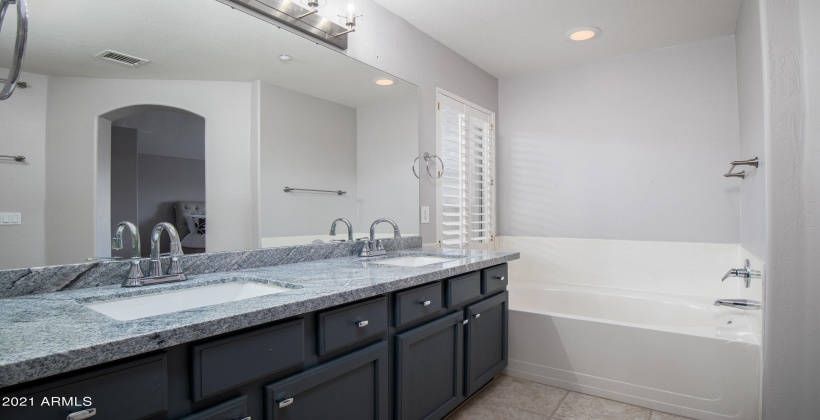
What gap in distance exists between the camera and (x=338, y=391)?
131 centimetres

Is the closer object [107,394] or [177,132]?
[107,394]

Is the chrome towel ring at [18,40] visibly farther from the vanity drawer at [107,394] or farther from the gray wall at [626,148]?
the gray wall at [626,148]

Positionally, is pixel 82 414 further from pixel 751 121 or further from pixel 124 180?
pixel 751 121

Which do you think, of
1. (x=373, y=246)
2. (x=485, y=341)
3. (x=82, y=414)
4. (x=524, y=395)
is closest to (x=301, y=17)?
(x=373, y=246)

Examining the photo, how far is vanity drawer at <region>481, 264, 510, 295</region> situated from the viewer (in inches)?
86.6

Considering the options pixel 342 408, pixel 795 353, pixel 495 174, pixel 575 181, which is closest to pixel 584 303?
pixel 575 181

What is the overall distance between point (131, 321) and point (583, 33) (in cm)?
294

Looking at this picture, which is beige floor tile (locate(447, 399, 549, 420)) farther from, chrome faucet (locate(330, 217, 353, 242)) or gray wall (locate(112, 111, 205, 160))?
gray wall (locate(112, 111, 205, 160))

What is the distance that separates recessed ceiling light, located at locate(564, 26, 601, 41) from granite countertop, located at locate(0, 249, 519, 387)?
2.07m

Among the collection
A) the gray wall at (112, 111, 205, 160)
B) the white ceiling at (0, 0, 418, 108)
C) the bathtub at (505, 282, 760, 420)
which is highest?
the white ceiling at (0, 0, 418, 108)

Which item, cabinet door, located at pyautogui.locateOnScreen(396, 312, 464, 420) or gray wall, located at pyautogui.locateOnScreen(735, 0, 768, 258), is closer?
cabinet door, located at pyautogui.locateOnScreen(396, 312, 464, 420)

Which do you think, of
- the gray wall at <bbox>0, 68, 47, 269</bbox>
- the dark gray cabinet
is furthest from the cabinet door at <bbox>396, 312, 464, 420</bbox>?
the gray wall at <bbox>0, 68, 47, 269</bbox>

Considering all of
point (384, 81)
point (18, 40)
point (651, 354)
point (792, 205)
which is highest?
point (384, 81)

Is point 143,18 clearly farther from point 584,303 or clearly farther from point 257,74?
point 584,303
